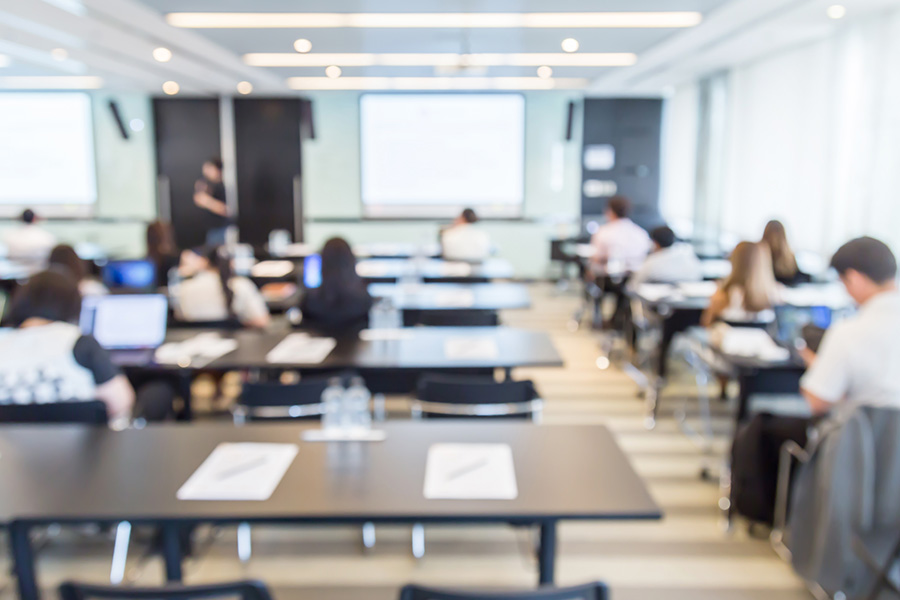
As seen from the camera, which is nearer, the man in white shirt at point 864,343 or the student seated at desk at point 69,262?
the man in white shirt at point 864,343

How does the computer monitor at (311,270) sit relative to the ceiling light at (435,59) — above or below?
below

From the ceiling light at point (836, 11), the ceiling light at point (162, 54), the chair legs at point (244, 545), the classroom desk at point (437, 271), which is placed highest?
the ceiling light at point (836, 11)

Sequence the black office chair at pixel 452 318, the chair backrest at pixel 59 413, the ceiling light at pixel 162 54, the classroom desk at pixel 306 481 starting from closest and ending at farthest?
the classroom desk at pixel 306 481, the chair backrest at pixel 59 413, the black office chair at pixel 452 318, the ceiling light at pixel 162 54

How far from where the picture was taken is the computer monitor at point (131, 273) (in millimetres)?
6770

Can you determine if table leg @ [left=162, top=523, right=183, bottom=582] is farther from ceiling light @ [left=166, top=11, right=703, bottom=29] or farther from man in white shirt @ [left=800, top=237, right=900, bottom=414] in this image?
ceiling light @ [left=166, top=11, right=703, bottom=29]

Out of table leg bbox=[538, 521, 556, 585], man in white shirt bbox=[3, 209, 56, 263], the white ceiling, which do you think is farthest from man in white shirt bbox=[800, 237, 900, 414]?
man in white shirt bbox=[3, 209, 56, 263]

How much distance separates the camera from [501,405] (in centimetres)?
346

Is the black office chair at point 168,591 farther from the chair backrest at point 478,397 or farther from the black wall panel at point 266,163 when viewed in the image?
the black wall panel at point 266,163

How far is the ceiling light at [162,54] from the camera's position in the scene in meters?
7.06

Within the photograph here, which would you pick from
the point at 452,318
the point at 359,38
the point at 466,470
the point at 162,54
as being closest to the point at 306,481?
the point at 466,470

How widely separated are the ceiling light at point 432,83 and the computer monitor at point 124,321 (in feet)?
20.1

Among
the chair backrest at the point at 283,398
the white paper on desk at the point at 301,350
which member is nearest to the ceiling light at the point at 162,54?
the white paper on desk at the point at 301,350

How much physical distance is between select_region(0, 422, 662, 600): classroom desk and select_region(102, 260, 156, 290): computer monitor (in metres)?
4.22

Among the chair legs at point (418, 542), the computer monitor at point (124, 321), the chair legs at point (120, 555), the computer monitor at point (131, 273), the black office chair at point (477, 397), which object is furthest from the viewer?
the computer monitor at point (131, 273)
